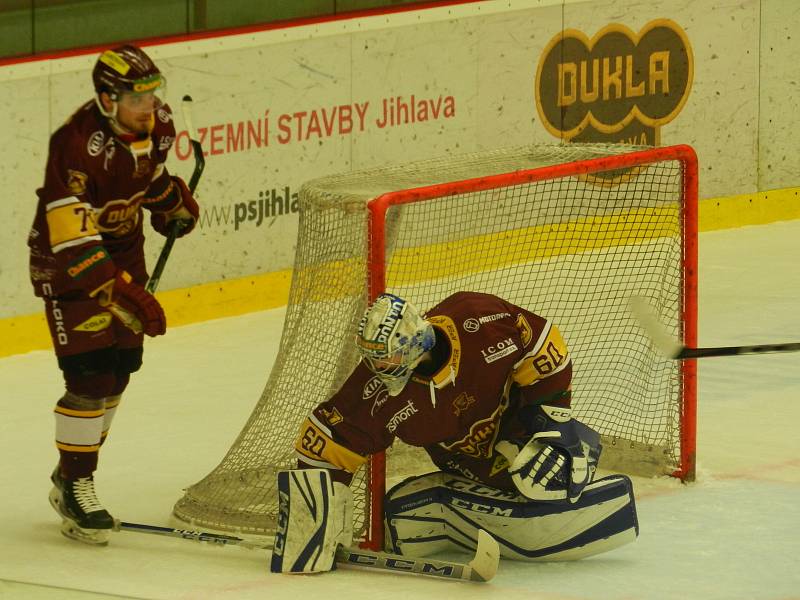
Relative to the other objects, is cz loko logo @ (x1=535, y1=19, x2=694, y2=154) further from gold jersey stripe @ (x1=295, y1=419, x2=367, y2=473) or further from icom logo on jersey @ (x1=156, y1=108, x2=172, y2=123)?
gold jersey stripe @ (x1=295, y1=419, x2=367, y2=473)

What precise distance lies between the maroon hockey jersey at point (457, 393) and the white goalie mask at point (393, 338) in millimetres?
109

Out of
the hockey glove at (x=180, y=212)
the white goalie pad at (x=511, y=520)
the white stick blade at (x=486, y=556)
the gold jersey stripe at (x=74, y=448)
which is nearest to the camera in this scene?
the white stick blade at (x=486, y=556)

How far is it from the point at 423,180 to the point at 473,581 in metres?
1.29

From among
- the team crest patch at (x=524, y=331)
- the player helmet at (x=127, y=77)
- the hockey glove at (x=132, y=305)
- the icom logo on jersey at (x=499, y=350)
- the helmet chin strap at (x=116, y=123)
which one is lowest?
the icom logo on jersey at (x=499, y=350)

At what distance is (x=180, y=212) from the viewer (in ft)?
18.3

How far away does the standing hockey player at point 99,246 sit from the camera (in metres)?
5.14

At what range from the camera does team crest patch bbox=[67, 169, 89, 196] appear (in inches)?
203

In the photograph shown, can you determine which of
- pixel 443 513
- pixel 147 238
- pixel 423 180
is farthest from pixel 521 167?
pixel 147 238

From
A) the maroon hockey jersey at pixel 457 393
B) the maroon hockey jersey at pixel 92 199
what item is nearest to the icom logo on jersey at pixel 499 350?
the maroon hockey jersey at pixel 457 393

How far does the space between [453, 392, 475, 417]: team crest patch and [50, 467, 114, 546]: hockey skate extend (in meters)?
1.04

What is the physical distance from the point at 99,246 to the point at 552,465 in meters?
1.28

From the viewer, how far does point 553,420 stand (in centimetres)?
520

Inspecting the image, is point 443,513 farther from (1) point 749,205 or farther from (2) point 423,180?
(1) point 749,205

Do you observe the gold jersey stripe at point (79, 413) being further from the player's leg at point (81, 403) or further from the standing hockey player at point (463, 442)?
the standing hockey player at point (463, 442)
